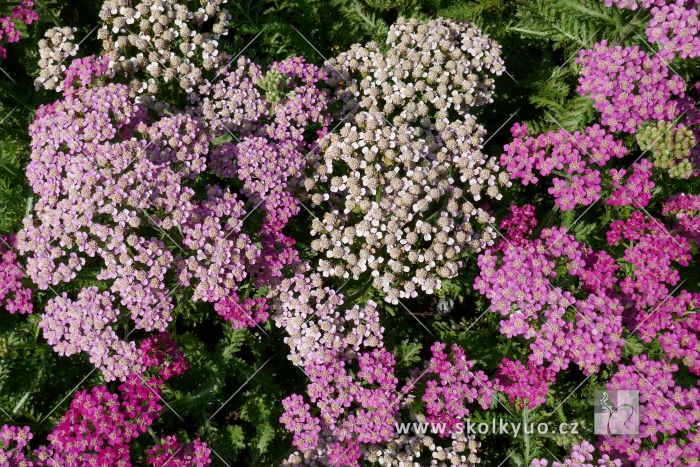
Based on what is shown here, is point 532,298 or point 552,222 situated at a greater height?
point 552,222

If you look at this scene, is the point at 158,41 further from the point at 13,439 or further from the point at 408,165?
the point at 13,439

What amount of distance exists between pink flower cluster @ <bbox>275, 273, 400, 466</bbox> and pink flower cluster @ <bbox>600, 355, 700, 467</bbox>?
2114 mm

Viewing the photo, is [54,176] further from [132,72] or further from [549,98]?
[549,98]

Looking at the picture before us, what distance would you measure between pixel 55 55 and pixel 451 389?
507 cm

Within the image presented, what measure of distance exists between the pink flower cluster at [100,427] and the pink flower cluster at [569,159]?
154 inches

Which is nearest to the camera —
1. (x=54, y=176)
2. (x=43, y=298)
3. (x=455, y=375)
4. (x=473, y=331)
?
(x=54, y=176)

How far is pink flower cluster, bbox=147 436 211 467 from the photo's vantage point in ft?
17.7

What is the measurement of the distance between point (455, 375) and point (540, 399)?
0.82 meters

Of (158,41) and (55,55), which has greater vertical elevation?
(158,41)

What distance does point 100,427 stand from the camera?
5246mm

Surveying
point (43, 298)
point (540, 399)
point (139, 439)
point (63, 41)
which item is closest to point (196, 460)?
point (139, 439)

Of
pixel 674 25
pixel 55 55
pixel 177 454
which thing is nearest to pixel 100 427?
pixel 177 454

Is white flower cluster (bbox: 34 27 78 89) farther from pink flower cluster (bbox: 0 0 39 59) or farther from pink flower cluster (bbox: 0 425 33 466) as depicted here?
pink flower cluster (bbox: 0 425 33 466)

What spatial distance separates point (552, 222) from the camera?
260 inches
